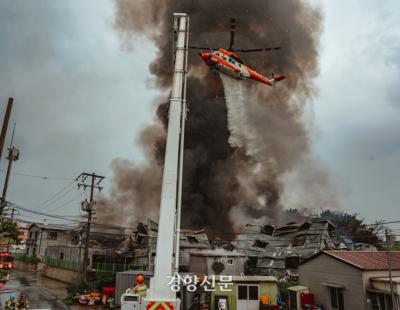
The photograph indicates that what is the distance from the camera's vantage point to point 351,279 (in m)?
19.8

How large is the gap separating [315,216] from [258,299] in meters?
53.5

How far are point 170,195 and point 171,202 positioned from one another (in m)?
0.16

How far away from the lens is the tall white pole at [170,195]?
22.2 ft

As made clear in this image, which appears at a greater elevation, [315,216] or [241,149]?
[241,149]

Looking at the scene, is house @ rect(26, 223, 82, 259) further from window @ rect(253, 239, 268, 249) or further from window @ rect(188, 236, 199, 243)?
window @ rect(253, 239, 268, 249)

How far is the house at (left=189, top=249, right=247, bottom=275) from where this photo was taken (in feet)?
110

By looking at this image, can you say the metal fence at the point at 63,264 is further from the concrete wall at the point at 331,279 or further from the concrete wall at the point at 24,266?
the concrete wall at the point at 331,279

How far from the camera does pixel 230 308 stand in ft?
70.0

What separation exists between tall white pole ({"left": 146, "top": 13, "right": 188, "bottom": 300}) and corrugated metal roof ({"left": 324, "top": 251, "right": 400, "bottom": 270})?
1654cm

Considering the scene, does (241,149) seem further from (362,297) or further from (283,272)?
(362,297)

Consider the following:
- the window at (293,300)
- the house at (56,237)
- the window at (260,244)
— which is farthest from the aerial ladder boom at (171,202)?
the house at (56,237)

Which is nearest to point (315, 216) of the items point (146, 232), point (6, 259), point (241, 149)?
point (241, 149)

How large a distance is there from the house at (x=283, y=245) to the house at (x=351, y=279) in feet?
43.0

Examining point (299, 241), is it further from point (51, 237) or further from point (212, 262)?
point (51, 237)
